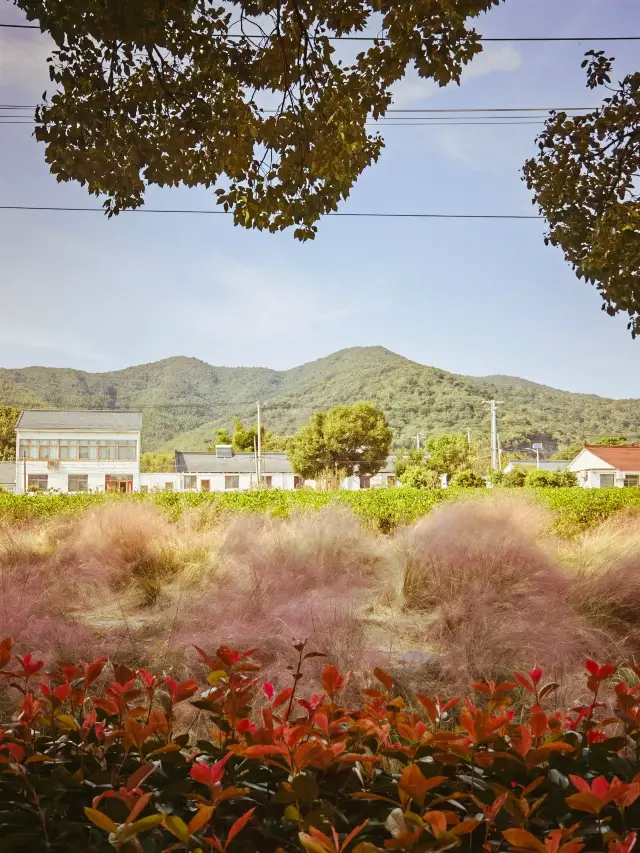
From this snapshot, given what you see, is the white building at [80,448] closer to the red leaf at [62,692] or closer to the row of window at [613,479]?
the row of window at [613,479]

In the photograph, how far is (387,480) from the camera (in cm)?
3316

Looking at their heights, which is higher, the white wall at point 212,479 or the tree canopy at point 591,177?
the tree canopy at point 591,177

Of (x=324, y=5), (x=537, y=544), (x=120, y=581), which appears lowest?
(x=120, y=581)

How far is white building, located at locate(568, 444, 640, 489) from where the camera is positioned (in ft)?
70.4

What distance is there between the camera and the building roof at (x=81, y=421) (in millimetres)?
31594

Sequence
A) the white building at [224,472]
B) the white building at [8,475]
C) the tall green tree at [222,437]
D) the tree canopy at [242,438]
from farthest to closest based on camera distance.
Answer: the tall green tree at [222,437]
the white building at [224,472]
the tree canopy at [242,438]
the white building at [8,475]


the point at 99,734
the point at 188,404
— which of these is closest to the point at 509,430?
the point at 188,404

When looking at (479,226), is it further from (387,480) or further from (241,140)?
(387,480)

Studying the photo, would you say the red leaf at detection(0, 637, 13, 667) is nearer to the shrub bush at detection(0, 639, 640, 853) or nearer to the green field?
the shrub bush at detection(0, 639, 640, 853)

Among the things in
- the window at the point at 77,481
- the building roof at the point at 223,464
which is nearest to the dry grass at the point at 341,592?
the window at the point at 77,481

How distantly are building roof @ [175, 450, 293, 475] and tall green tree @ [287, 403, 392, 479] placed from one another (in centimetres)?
A: 620

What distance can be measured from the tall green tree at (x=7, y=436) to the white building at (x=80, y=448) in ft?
1.52

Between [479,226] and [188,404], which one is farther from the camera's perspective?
[188,404]

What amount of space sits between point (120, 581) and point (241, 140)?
105 inches
